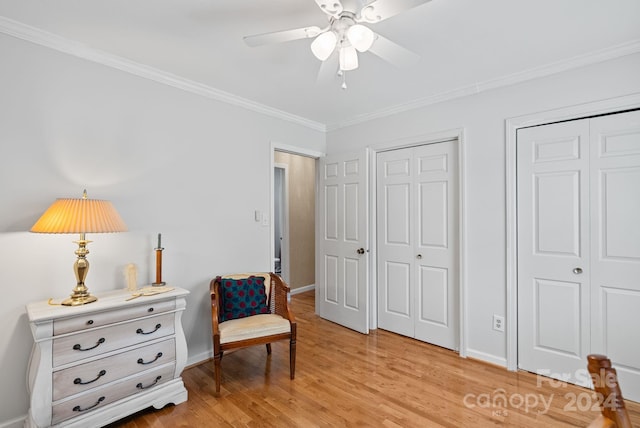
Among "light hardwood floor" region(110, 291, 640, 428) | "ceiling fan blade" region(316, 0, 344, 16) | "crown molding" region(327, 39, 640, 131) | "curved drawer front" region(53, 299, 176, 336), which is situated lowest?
"light hardwood floor" region(110, 291, 640, 428)

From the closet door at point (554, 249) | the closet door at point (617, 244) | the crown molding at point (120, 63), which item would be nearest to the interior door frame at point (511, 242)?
the closet door at point (554, 249)

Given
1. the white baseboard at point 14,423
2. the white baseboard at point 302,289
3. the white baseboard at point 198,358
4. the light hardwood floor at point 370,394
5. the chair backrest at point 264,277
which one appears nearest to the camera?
the white baseboard at point 14,423

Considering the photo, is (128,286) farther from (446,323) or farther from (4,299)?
(446,323)

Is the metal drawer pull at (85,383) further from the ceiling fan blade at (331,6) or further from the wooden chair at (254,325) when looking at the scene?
the ceiling fan blade at (331,6)

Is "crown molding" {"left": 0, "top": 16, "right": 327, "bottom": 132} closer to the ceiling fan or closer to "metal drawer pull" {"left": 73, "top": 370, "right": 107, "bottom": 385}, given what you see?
the ceiling fan

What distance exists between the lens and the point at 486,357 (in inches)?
109

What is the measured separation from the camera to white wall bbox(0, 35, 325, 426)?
6.35 ft

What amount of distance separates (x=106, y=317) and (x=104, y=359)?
0.83ft

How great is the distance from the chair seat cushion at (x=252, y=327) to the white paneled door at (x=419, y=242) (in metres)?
1.46

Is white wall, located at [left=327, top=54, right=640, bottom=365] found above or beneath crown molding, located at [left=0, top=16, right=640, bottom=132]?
beneath

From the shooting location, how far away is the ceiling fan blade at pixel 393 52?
1.64m

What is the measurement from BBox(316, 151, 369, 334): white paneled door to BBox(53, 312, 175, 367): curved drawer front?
79.6 inches

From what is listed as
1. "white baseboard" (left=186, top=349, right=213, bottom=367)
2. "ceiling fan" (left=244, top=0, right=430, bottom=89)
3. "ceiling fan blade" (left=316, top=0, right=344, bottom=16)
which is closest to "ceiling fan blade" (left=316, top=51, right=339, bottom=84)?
"ceiling fan" (left=244, top=0, right=430, bottom=89)

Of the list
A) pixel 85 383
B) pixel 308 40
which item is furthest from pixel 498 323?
pixel 85 383
